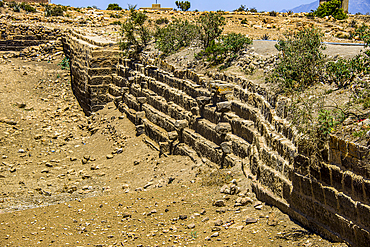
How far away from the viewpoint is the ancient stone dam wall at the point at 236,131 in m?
4.94

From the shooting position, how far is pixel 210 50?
12039 mm

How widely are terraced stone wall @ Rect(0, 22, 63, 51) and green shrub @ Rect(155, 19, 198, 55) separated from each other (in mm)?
8603

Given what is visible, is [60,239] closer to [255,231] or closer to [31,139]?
[255,231]

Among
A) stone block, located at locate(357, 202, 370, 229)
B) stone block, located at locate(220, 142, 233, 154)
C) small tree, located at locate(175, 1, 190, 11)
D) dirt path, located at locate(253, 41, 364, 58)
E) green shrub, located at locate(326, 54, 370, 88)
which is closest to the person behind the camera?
stone block, located at locate(357, 202, 370, 229)

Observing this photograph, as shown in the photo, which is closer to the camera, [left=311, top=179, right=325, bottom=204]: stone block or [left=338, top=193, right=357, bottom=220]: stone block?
[left=338, top=193, right=357, bottom=220]: stone block

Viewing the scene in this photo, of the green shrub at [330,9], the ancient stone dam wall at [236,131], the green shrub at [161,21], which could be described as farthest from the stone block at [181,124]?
the green shrub at [330,9]

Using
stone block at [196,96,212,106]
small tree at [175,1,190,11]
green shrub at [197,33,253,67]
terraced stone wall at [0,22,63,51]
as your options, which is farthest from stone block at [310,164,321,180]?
small tree at [175,1,190,11]

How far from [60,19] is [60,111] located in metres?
11.8

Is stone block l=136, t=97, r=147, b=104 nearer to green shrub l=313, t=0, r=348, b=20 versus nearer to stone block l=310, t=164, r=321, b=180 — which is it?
stone block l=310, t=164, r=321, b=180

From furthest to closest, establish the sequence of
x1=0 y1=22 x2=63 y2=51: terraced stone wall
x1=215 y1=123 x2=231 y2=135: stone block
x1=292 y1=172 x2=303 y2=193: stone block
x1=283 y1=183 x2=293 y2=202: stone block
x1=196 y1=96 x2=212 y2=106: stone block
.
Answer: x1=0 y1=22 x2=63 y2=51: terraced stone wall, x1=196 y1=96 x2=212 y2=106: stone block, x1=215 y1=123 x2=231 y2=135: stone block, x1=283 y1=183 x2=293 y2=202: stone block, x1=292 y1=172 x2=303 y2=193: stone block

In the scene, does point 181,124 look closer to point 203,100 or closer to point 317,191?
point 203,100

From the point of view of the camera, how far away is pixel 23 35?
69.1 feet

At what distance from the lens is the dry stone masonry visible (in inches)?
195

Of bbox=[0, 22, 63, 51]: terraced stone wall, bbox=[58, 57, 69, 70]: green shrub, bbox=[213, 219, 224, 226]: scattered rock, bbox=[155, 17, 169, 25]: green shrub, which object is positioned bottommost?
bbox=[213, 219, 224, 226]: scattered rock
